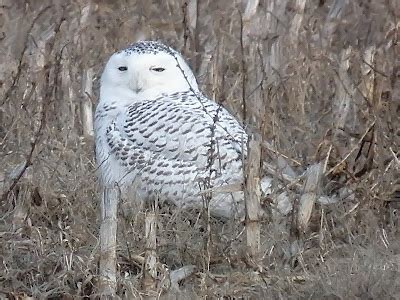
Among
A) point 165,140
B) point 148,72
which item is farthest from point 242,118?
Answer: point 165,140

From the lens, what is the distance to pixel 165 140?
393cm

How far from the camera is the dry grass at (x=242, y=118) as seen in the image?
128 inches

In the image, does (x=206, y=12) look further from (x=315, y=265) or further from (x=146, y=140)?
(x=315, y=265)

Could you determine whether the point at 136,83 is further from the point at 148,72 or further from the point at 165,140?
the point at 165,140

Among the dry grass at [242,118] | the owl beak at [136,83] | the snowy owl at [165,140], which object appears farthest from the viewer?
the owl beak at [136,83]

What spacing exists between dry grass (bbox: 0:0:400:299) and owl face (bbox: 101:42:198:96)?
0.28 meters

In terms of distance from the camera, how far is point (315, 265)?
133 inches

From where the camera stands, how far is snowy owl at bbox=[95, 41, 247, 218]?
3.81 m

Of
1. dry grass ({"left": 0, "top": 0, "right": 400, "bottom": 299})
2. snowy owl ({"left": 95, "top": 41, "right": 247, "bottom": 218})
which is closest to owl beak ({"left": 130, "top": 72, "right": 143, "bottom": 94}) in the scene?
snowy owl ({"left": 95, "top": 41, "right": 247, "bottom": 218})

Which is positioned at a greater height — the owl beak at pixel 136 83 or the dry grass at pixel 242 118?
the owl beak at pixel 136 83

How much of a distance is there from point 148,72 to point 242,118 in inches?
21.7

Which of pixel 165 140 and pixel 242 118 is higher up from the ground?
pixel 165 140

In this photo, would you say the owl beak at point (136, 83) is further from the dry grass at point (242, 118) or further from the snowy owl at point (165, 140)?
the dry grass at point (242, 118)

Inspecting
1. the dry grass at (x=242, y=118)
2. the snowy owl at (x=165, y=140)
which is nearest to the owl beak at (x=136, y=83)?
the snowy owl at (x=165, y=140)
